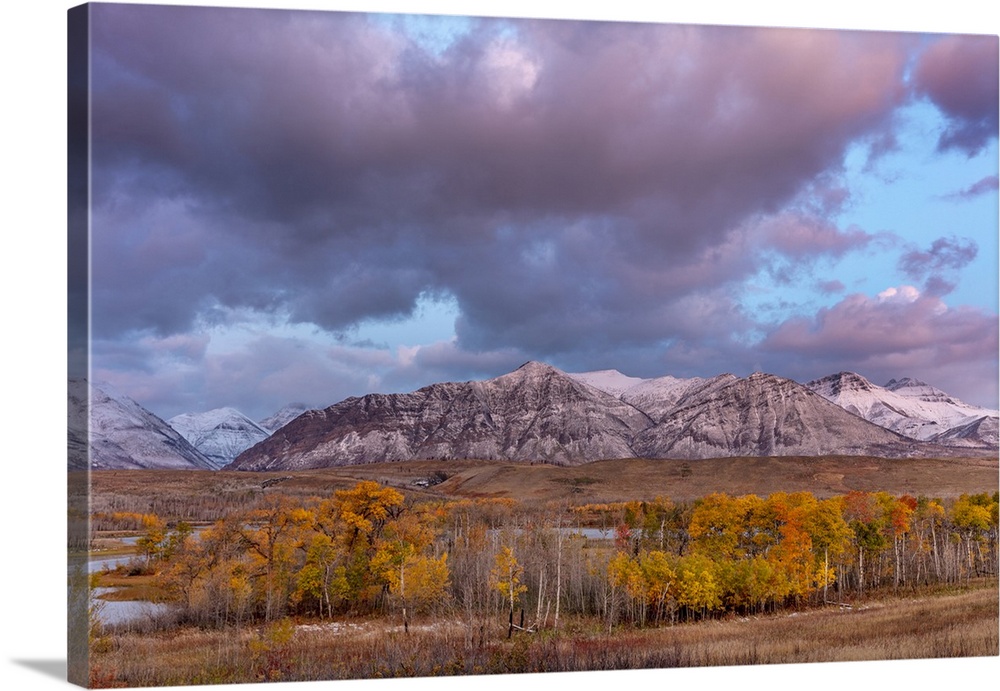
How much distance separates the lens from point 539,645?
17.0 m

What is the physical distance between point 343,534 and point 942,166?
35.7 ft

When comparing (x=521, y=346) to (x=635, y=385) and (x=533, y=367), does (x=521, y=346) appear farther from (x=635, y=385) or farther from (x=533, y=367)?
(x=635, y=385)

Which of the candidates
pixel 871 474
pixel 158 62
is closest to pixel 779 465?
pixel 871 474

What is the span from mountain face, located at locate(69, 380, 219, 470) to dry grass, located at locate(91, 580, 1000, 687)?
7.48 feet

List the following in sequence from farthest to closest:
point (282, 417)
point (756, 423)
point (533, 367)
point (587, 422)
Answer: point (756, 423) < point (587, 422) < point (533, 367) < point (282, 417)

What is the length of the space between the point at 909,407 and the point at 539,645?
7190 millimetres

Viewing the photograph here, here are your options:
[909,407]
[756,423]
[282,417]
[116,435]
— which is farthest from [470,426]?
[909,407]

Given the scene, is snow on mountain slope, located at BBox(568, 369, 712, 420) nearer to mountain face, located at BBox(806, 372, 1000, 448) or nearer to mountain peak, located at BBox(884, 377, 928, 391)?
mountain face, located at BBox(806, 372, 1000, 448)

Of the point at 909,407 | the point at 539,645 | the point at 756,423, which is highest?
the point at 909,407

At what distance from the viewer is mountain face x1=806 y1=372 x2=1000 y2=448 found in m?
19.1

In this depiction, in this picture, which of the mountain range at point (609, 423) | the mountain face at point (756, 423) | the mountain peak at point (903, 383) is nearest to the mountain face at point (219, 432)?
the mountain range at point (609, 423)

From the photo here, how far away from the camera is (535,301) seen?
18359 mm

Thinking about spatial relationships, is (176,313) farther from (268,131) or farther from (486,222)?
(486,222)

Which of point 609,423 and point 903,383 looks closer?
point 609,423
